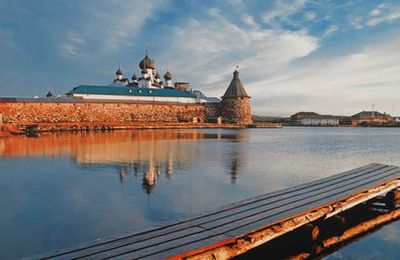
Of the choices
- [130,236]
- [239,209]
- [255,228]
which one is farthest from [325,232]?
[130,236]

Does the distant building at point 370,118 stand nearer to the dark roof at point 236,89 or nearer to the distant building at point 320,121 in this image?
the distant building at point 320,121

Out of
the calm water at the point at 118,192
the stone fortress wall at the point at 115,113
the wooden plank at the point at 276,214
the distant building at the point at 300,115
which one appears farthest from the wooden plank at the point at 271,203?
the distant building at the point at 300,115

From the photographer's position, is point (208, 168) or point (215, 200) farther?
point (208, 168)

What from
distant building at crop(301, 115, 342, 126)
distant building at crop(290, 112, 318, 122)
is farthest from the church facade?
distant building at crop(290, 112, 318, 122)

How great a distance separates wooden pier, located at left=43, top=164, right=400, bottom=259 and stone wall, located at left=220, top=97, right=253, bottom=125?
51.7m

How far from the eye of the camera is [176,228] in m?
3.80

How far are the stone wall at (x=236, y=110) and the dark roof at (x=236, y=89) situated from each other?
80 cm

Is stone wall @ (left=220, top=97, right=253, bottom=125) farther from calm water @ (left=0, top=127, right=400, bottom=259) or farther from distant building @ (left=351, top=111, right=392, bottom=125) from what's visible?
distant building @ (left=351, top=111, right=392, bottom=125)

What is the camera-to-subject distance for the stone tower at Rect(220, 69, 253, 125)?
57.9 m

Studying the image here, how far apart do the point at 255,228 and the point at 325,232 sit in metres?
1.96

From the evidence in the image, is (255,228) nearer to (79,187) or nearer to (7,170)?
(79,187)

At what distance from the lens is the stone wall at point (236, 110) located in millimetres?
57875

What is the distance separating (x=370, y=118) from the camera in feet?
360

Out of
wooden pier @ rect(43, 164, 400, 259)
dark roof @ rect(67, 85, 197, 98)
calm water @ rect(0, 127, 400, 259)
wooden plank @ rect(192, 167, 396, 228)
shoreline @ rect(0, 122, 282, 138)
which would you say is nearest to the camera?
wooden pier @ rect(43, 164, 400, 259)
